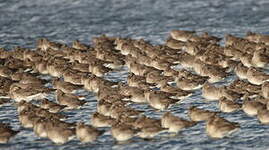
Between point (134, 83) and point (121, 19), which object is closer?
point (134, 83)

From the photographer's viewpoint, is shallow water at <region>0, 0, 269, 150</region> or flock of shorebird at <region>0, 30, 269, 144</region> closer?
flock of shorebird at <region>0, 30, 269, 144</region>

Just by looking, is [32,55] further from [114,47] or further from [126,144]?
[126,144]

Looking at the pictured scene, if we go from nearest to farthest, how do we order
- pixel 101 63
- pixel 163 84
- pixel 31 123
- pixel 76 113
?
1. pixel 31 123
2. pixel 76 113
3. pixel 163 84
4. pixel 101 63

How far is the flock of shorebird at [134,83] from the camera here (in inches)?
614

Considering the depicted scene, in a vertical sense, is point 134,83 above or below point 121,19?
below

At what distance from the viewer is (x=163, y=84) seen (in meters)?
19.5

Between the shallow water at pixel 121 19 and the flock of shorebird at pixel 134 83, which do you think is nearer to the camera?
the flock of shorebird at pixel 134 83

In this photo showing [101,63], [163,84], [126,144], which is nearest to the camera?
[126,144]

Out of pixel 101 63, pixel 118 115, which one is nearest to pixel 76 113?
pixel 118 115

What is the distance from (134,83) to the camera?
19.7 meters

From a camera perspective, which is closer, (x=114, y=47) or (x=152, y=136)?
(x=152, y=136)

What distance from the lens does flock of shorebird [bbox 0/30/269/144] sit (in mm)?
15602

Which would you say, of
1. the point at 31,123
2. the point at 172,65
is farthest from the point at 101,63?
the point at 31,123

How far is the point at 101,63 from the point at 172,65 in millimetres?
2234
